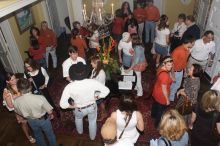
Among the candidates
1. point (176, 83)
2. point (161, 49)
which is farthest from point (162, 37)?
point (176, 83)

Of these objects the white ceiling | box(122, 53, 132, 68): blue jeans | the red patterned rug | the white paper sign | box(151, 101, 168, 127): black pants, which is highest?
the white ceiling

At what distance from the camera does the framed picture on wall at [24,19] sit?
6227 millimetres

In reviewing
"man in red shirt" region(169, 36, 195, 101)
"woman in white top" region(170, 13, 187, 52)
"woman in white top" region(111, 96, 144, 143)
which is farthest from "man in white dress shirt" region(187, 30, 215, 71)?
"woman in white top" region(111, 96, 144, 143)

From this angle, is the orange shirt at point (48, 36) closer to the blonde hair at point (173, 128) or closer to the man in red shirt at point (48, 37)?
the man in red shirt at point (48, 37)

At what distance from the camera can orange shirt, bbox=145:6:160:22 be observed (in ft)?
23.0

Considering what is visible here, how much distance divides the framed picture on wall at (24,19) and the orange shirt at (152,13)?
377 centimetres

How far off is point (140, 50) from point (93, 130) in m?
1.83

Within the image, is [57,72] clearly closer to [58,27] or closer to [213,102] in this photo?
[58,27]

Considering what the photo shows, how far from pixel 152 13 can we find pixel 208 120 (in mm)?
4926

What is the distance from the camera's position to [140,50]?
4.37m

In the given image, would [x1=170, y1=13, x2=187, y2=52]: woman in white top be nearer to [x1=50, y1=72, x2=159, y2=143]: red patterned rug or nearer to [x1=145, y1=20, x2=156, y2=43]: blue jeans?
[x1=145, y1=20, x2=156, y2=43]: blue jeans

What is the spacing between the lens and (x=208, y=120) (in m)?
2.83

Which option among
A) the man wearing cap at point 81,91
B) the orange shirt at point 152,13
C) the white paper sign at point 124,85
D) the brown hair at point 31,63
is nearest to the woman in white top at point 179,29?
the orange shirt at point 152,13

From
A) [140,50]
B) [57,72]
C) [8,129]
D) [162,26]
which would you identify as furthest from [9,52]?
[162,26]
